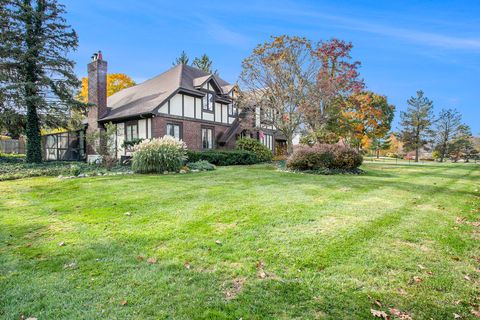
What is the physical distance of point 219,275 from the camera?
2965 millimetres

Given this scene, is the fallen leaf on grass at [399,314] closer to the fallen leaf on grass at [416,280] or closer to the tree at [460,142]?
the fallen leaf on grass at [416,280]

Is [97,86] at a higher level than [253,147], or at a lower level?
higher

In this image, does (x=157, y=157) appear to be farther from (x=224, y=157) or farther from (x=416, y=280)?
(x=416, y=280)

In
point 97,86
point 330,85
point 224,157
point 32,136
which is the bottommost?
point 224,157

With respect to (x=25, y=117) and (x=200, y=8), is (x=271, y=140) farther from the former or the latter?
(x=25, y=117)

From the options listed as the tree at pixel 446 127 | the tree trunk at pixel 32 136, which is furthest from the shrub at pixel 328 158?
the tree at pixel 446 127

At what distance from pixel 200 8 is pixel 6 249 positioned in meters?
12.0

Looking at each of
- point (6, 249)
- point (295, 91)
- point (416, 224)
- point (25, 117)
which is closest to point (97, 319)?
point (6, 249)

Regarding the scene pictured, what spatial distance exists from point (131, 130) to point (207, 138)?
5.45 meters

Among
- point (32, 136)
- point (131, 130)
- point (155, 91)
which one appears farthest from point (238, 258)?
point (155, 91)

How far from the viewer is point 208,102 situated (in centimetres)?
2064

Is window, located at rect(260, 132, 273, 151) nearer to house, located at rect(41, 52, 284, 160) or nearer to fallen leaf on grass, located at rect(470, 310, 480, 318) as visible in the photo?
house, located at rect(41, 52, 284, 160)

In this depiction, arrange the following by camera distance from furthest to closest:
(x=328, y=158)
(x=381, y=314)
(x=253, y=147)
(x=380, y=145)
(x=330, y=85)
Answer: (x=380, y=145) → (x=253, y=147) → (x=330, y=85) → (x=328, y=158) → (x=381, y=314)

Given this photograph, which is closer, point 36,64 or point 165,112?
point 36,64
